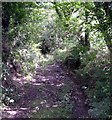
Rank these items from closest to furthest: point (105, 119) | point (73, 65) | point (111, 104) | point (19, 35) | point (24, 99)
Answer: point (105, 119) → point (111, 104) → point (24, 99) → point (19, 35) → point (73, 65)

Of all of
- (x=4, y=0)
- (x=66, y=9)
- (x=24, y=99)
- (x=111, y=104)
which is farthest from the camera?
(x=66, y=9)

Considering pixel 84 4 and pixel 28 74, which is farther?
pixel 28 74

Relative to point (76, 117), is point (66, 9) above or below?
above

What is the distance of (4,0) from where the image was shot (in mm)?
10180

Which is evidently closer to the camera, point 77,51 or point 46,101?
point 46,101

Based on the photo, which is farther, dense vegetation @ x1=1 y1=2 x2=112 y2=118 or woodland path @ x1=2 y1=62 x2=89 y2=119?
dense vegetation @ x1=1 y1=2 x2=112 y2=118

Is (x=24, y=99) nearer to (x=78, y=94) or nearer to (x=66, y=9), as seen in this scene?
(x=78, y=94)

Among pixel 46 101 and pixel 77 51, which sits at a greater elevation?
pixel 77 51

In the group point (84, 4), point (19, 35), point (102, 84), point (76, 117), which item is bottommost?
point (76, 117)

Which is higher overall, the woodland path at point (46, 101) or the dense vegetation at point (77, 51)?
the dense vegetation at point (77, 51)

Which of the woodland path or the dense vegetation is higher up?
the dense vegetation

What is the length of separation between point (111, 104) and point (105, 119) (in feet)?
2.08

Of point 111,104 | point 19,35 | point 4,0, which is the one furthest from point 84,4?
point 111,104

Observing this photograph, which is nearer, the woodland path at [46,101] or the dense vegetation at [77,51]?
the woodland path at [46,101]
